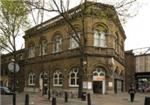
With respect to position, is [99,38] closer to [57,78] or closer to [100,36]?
[100,36]

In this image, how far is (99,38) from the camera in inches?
1874

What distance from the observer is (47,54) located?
56.1 meters

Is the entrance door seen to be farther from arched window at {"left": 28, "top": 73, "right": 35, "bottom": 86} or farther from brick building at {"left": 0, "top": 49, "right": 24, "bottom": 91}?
brick building at {"left": 0, "top": 49, "right": 24, "bottom": 91}

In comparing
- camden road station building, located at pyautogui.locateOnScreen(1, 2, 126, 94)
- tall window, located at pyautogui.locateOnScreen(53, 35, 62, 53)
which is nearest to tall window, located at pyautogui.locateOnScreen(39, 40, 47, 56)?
camden road station building, located at pyautogui.locateOnScreen(1, 2, 126, 94)

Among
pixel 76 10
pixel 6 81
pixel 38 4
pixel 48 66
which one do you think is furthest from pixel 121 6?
pixel 6 81

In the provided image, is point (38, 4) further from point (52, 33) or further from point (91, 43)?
point (52, 33)

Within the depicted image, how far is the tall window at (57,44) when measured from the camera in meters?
52.5

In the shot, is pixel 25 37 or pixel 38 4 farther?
pixel 25 37

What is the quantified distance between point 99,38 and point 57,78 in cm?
877

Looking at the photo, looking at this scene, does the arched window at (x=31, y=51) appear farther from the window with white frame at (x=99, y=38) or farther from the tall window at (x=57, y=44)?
the window with white frame at (x=99, y=38)

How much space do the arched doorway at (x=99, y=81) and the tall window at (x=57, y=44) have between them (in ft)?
26.3

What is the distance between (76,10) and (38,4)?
1032cm

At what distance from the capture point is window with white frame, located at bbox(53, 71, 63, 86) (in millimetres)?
51322

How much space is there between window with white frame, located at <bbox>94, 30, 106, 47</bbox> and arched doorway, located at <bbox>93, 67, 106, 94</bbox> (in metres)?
3.02
